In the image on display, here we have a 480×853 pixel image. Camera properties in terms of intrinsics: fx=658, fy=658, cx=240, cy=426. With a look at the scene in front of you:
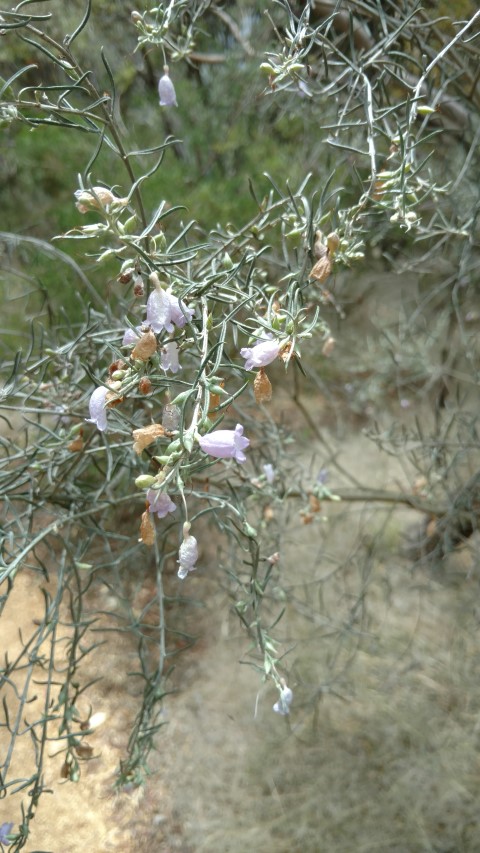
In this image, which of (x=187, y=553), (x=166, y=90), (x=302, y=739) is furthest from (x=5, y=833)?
(x=166, y=90)

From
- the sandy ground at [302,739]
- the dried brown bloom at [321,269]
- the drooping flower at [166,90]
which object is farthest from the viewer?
the sandy ground at [302,739]

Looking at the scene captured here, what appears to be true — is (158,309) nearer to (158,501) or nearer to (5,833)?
(158,501)

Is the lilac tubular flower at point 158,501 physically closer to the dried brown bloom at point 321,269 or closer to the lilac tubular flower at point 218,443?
A: the lilac tubular flower at point 218,443

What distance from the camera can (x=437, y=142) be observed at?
118 centimetres

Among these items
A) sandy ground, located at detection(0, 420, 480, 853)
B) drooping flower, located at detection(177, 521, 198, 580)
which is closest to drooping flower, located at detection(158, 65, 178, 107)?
drooping flower, located at detection(177, 521, 198, 580)

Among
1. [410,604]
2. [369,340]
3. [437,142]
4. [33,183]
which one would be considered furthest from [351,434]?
[33,183]

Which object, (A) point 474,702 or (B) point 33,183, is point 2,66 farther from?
Answer: (A) point 474,702

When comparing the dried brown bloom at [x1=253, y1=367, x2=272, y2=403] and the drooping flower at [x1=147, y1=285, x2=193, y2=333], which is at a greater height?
the drooping flower at [x1=147, y1=285, x2=193, y2=333]

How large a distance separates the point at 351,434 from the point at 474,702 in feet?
2.41

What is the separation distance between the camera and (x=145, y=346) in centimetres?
42

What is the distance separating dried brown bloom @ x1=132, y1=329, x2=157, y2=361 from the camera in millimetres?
421

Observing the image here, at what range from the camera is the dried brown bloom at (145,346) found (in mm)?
421

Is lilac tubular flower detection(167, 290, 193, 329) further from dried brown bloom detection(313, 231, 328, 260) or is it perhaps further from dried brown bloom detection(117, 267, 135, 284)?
dried brown bloom detection(313, 231, 328, 260)

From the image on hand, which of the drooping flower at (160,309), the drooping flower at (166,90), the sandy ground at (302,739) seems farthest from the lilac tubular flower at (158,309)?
the sandy ground at (302,739)
